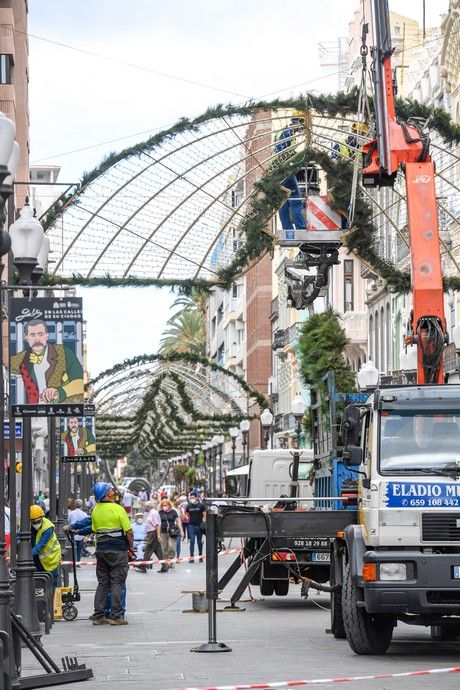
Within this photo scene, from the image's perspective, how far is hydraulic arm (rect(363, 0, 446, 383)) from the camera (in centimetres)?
1925

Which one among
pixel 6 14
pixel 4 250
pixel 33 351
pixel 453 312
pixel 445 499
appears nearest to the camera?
pixel 4 250

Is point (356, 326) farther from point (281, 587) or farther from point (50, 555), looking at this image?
point (50, 555)

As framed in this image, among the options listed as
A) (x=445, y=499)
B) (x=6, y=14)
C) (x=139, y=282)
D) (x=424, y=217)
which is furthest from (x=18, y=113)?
(x=445, y=499)

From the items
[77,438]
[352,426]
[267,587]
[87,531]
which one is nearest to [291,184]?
[87,531]

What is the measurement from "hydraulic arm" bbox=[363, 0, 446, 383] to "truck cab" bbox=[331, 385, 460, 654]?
2.66 m

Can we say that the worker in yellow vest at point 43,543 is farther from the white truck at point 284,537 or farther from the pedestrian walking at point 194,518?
the pedestrian walking at point 194,518

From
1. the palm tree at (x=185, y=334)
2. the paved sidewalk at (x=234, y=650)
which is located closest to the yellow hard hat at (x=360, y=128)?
the paved sidewalk at (x=234, y=650)

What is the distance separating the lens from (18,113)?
3051 inches

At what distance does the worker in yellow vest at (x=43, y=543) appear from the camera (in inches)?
888

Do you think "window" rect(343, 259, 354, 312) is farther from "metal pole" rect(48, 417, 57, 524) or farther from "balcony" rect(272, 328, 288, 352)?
"metal pole" rect(48, 417, 57, 524)

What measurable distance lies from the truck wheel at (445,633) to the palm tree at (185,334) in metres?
100

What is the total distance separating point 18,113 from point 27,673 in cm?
6317

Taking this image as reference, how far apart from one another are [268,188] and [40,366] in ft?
28.1

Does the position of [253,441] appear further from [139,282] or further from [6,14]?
Answer: [139,282]
